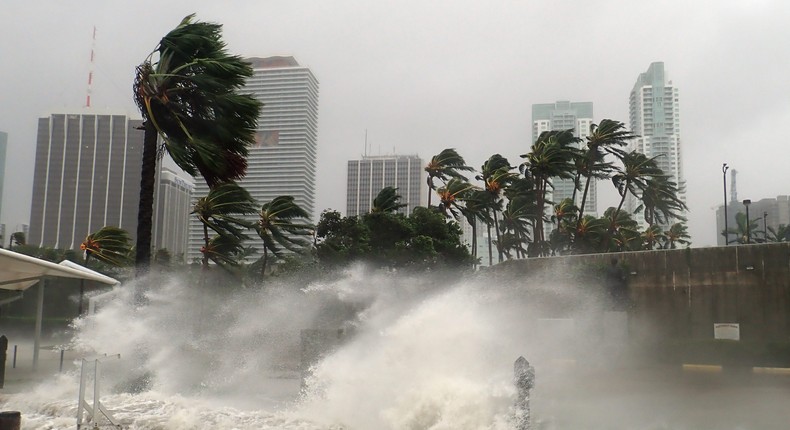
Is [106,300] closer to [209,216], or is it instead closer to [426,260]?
[209,216]

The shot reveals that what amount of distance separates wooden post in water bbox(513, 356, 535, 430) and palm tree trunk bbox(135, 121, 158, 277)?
321 inches

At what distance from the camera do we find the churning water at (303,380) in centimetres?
1045

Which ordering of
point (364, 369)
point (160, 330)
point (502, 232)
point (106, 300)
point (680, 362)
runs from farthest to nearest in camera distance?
1. point (502, 232)
2. point (680, 362)
3. point (106, 300)
4. point (160, 330)
5. point (364, 369)

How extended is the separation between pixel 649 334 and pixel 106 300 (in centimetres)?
2279

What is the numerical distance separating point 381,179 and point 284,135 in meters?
39.3

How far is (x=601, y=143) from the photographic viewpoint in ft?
148

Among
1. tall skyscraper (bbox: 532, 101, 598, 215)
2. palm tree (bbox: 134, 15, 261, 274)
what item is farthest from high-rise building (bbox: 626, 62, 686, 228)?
palm tree (bbox: 134, 15, 261, 274)

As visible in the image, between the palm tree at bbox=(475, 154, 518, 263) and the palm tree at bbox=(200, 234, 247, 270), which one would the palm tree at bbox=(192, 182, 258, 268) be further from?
the palm tree at bbox=(475, 154, 518, 263)

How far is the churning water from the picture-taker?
34.3 ft

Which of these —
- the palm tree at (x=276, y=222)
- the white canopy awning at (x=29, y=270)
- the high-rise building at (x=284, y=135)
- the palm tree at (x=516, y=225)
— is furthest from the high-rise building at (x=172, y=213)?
the white canopy awning at (x=29, y=270)

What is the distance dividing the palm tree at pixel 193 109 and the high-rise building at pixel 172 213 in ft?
301

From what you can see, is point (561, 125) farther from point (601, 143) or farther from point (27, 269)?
point (27, 269)

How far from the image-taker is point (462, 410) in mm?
10031

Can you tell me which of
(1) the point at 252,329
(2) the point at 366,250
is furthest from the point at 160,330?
(2) the point at 366,250
